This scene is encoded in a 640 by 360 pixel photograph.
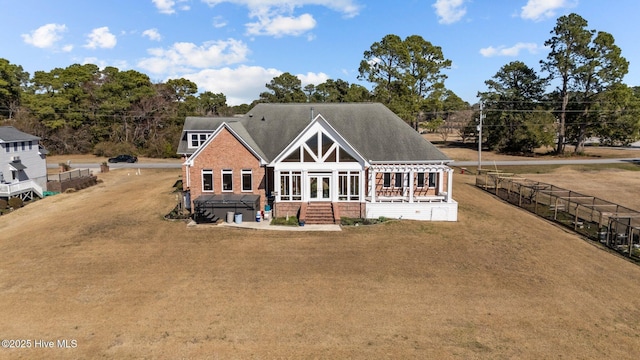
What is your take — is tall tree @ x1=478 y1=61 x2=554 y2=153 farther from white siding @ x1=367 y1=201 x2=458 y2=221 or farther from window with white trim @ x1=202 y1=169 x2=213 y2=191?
window with white trim @ x1=202 y1=169 x2=213 y2=191

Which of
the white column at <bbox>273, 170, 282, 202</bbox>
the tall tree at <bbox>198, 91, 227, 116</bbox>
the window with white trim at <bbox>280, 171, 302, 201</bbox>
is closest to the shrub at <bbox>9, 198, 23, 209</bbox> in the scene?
the white column at <bbox>273, 170, 282, 202</bbox>

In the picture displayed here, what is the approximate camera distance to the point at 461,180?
4841 centimetres

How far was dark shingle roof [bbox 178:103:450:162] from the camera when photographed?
3084 cm

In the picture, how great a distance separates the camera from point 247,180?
1188 inches

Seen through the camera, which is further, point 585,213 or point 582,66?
point 582,66

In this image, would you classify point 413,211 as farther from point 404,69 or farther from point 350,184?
point 404,69

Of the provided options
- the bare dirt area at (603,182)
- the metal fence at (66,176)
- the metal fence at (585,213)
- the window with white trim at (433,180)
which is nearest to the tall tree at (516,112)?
the bare dirt area at (603,182)

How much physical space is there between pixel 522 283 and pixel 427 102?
59.4 m

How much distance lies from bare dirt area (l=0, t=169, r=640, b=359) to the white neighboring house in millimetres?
11539

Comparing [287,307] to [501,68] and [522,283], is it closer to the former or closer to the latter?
[522,283]

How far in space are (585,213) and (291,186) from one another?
23900 mm

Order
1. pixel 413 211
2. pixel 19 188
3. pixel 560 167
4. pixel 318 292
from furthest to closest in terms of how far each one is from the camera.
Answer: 1. pixel 560 167
2. pixel 19 188
3. pixel 413 211
4. pixel 318 292

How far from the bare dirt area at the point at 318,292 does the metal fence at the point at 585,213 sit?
73.2 inches

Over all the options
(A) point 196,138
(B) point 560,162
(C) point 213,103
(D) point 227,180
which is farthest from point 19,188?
(B) point 560,162
